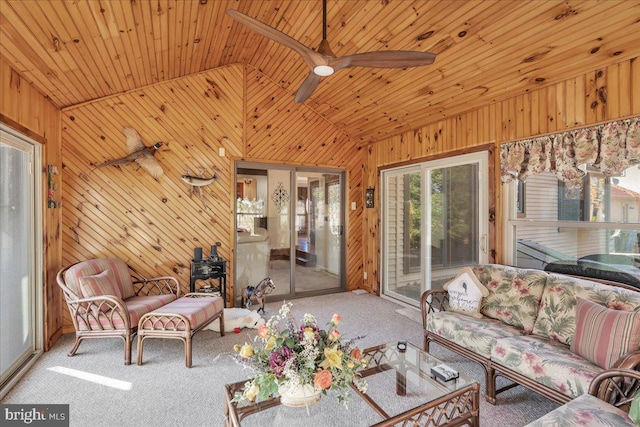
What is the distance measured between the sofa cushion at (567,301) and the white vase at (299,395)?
76.0 inches

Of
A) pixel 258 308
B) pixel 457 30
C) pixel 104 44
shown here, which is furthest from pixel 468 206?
pixel 104 44

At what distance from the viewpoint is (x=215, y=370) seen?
9.17 feet

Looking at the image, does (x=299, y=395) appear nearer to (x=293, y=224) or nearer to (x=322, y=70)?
(x=322, y=70)

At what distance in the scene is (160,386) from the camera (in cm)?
254

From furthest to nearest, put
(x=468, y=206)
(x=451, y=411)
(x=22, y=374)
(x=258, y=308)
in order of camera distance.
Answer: (x=258, y=308) → (x=468, y=206) → (x=22, y=374) → (x=451, y=411)

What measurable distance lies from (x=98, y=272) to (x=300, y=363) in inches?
113

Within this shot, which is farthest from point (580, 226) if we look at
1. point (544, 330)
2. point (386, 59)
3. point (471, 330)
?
point (386, 59)

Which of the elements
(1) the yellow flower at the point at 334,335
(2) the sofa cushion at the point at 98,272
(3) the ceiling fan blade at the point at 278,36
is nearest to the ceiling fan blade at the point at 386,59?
(3) the ceiling fan blade at the point at 278,36

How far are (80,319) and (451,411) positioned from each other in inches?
129

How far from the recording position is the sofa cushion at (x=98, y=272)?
3.12m

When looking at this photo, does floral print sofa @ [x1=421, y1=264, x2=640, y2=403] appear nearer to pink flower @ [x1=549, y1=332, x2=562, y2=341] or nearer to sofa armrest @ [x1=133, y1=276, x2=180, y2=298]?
pink flower @ [x1=549, y1=332, x2=562, y2=341]

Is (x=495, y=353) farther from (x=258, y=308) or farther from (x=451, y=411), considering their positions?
(x=258, y=308)

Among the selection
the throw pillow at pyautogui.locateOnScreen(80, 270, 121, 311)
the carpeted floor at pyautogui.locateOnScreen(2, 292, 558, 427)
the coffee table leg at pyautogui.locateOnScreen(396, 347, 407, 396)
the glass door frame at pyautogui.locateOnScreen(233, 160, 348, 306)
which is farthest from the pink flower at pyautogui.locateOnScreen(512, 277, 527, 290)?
the throw pillow at pyautogui.locateOnScreen(80, 270, 121, 311)

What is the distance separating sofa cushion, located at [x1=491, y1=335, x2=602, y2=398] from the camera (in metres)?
1.90
